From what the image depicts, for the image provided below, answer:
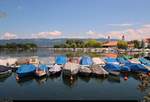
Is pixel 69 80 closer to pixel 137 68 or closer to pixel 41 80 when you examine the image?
pixel 41 80

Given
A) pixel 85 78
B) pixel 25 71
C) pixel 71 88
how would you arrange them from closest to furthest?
pixel 71 88 → pixel 85 78 → pixel 25 71

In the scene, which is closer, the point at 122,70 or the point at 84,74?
the point at 84,74

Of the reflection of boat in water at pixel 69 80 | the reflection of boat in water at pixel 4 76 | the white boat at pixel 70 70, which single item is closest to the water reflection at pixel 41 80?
the reflection of boat in water at pixel 69 80

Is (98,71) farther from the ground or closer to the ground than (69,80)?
farther from the ground

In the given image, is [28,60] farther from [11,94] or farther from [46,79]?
[11,94]

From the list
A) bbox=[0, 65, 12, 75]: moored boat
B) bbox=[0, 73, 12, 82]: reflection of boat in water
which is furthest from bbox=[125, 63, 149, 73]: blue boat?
bbox=[0, 65, 12, 75]: moored boat

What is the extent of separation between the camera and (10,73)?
149ft

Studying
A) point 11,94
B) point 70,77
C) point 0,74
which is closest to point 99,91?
point 70,77

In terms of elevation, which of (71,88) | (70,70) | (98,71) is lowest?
(71,88)

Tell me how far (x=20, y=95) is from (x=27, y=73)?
431 inches

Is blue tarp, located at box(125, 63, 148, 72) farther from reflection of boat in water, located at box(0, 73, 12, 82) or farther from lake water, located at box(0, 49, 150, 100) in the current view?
reflection of boat in water, located at box(0, 73, 12, 82)

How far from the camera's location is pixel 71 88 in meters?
33.9

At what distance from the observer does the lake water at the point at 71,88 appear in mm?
29203

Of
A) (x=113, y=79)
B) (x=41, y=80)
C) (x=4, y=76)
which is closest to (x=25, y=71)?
(x=41, y=80)
